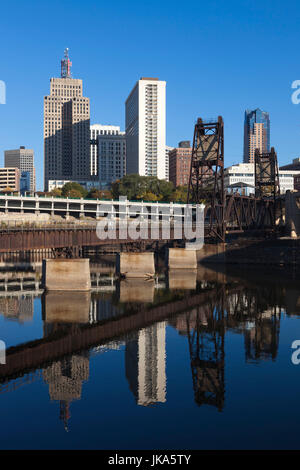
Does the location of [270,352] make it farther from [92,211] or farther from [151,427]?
[92,211]

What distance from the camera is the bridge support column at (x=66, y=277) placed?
5794 centimetres

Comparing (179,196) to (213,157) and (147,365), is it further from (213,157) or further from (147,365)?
(147,365)

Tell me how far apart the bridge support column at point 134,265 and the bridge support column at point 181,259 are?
11.7 meters

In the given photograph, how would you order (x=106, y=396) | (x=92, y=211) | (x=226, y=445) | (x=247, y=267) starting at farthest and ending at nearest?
1. (x=92, y=211)
2. (x=247, y=267)
3. (x=106, y=396)
4. (x=226, y=445)

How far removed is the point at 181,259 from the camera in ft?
282

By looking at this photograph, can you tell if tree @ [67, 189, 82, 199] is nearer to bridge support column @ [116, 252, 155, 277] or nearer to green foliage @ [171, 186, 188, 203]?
green foliage @ [171, 186, 188, 203]

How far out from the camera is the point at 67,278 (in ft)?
192

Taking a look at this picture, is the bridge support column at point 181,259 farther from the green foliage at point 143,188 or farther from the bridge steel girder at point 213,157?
the green foliage at point 143,188

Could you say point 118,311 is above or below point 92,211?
below

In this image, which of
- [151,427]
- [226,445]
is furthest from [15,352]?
[226,445]

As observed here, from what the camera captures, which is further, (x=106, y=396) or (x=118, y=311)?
(x=118, y=311)

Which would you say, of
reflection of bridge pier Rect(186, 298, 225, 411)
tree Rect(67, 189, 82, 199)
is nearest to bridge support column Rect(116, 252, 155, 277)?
reflection of bridge pier Rect(186, 298, 225, 411)

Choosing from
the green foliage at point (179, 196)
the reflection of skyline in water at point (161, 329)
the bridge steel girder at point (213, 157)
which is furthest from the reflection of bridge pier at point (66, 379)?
the green foliage at point (179, 196)

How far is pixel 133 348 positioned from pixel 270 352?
10899 millimetres
